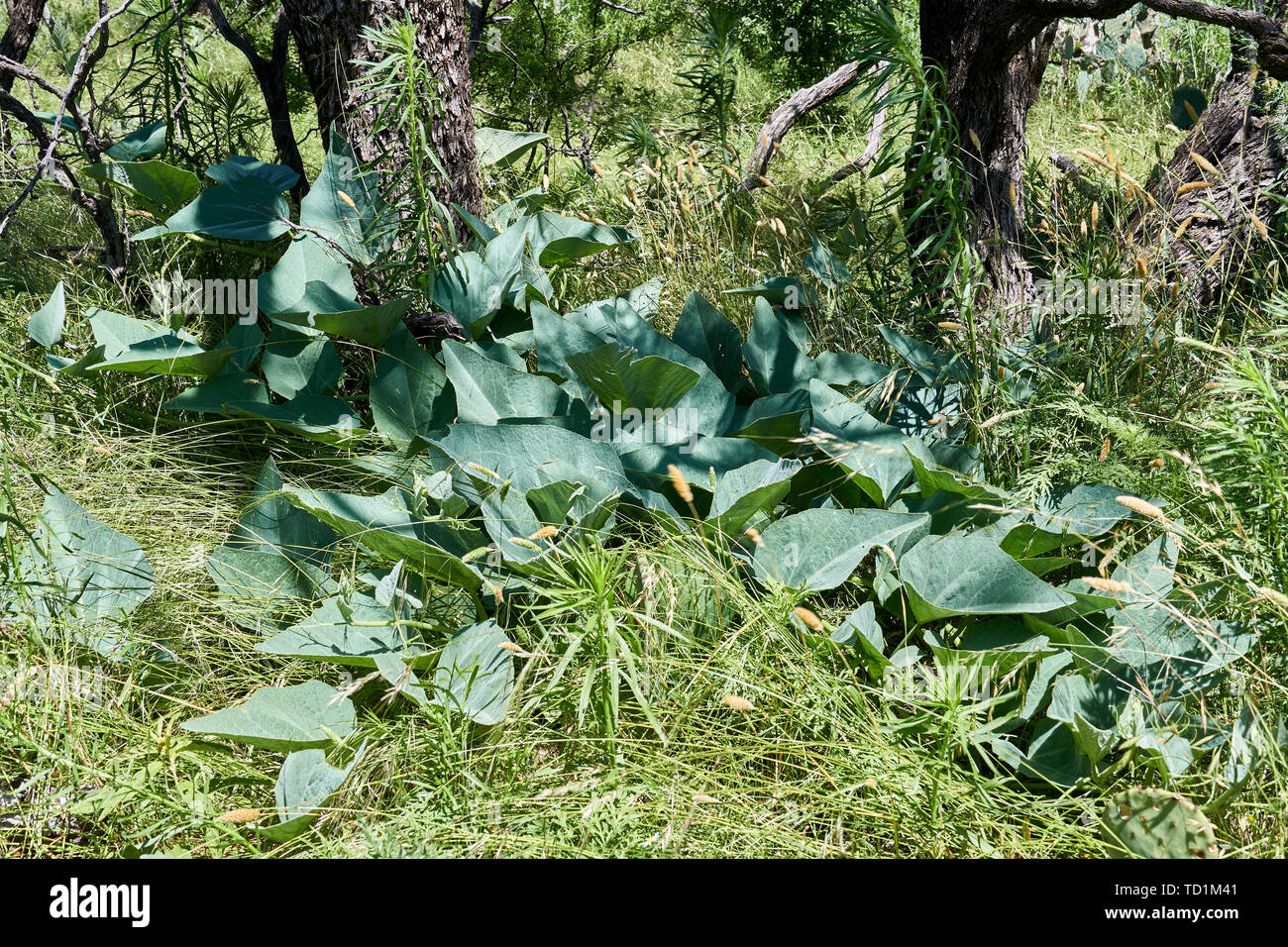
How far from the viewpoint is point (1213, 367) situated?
85.8 inches

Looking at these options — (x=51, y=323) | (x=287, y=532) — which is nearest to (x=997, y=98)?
(x=287, y=532)

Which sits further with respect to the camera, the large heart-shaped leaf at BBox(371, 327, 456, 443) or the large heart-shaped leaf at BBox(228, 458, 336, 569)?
the large heart-shaped leaf at BBox(371, 327, 456, 443)

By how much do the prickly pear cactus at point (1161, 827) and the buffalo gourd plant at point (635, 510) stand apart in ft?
0.35

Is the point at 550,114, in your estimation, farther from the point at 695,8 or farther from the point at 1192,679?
the point at 1192,679

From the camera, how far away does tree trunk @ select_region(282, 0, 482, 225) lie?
2.61 m

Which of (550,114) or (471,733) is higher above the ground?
(550,114)

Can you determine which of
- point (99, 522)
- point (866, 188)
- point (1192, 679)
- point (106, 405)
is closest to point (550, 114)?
point (866, 188)

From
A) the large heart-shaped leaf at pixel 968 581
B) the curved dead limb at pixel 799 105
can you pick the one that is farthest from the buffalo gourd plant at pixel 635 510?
the curved dead limb at pixel 799 105

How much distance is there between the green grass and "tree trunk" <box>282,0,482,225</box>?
40.1 inches

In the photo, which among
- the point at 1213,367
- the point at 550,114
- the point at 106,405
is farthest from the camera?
the point at 550,114

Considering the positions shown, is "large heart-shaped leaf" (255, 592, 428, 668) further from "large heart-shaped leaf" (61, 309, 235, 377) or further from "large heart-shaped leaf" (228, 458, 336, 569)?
"large heart-shaped leaf" (61, 309, 235, 377)

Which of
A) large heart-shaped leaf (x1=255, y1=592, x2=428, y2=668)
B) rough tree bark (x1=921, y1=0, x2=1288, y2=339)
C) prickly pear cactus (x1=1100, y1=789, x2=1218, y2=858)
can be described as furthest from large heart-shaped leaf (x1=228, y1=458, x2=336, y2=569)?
rough tree bark (x1=921, y1=0, x2=1288, y2=339)

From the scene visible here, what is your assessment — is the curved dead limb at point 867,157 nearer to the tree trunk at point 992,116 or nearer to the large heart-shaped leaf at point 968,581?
the tree trunk at point 992,116

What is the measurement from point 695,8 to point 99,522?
4.13 meters
